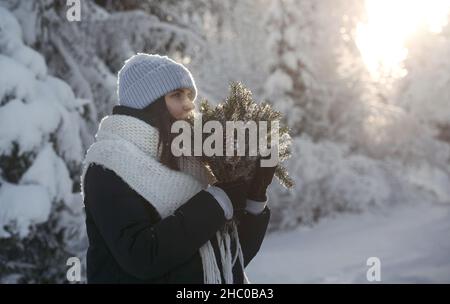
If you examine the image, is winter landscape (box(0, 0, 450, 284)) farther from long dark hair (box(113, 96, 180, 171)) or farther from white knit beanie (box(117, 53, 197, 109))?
long dark hair (box(113, 96, 180, 171))

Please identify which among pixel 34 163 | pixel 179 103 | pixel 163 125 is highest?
pixel 34 163

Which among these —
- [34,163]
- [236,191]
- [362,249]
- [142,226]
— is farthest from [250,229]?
[362,249]

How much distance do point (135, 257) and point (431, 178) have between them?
16.9m

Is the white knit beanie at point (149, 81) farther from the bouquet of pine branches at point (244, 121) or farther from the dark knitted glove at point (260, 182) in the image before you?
the dark knitted glove at point (260, 182)

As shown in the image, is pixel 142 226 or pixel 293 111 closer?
pixel 142 226

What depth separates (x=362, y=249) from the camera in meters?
12.1

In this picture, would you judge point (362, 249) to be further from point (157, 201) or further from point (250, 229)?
point (157, 201)

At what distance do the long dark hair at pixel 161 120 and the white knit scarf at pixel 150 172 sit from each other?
0.08ft

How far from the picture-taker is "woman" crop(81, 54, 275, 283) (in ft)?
6.65

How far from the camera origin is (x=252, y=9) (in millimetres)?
16562

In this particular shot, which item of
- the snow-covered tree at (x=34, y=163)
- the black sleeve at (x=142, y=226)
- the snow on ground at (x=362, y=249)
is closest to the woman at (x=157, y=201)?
the black sleeve at (x=142, y=226)

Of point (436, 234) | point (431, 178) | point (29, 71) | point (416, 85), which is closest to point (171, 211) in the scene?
point (29, 71)

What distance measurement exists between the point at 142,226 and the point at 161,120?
0.53 meters

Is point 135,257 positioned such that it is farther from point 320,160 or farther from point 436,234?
point 320,160
